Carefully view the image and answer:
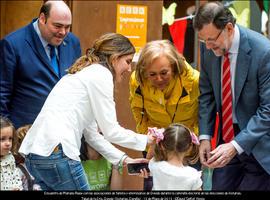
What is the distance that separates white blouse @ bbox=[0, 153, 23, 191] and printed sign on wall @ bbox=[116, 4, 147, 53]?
243cm

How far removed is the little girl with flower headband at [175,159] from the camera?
4.40m

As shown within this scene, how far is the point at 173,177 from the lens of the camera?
4.39 meters

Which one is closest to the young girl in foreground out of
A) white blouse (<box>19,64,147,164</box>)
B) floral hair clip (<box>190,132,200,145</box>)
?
white blouse (<box>19,64,147,164</box>)

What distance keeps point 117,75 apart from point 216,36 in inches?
24.4

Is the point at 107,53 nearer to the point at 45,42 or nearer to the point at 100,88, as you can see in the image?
the point at 100,88

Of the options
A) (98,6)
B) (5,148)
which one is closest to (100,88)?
(5,148)

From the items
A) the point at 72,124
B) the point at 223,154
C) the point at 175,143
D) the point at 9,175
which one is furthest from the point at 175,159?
the point at 9,175

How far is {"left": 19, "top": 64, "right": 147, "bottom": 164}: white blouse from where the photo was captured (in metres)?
4.25

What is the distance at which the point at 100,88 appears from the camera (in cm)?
429

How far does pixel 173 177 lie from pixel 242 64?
78 centimetres

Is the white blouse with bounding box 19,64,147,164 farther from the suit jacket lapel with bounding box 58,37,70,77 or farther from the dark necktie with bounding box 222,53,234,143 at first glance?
the suit jacket lapel with bounding box 58,37,70,77

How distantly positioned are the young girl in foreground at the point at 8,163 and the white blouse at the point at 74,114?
189 millimetres

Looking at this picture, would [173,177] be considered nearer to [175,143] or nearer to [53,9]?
[175,143]

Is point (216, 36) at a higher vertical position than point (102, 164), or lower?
higher
